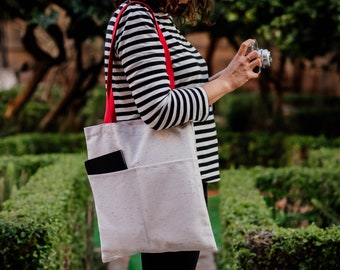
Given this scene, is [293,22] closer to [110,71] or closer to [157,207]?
[110,71]

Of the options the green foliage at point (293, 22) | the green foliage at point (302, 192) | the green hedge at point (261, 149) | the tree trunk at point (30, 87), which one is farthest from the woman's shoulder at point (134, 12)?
the tree trunk at point (30, 87)

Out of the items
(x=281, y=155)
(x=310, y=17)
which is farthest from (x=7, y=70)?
(x=310, y=17)

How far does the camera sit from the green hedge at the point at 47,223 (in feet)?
12.5

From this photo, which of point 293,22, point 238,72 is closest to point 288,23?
point 293,22

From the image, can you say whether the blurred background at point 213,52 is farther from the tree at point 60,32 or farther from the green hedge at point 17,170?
the green hedge at point 17,170

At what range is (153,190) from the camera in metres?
2.60

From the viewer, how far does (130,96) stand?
270 cm

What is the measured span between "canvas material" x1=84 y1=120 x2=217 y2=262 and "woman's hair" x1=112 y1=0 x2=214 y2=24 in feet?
1.51

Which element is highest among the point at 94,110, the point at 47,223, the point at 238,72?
the point at 238,72

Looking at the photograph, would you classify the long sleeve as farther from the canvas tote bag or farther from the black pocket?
Answer: the black pocket

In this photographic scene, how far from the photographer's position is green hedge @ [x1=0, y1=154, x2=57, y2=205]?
245 inches

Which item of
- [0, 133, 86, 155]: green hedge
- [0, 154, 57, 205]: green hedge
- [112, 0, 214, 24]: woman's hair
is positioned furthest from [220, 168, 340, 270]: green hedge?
[0, 133, 86, 155]: green hedge

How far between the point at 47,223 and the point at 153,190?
5.15 feet

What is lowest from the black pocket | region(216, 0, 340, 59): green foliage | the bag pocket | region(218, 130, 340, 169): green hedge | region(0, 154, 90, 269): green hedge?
region(218, 130, 340, 169): green hedge
